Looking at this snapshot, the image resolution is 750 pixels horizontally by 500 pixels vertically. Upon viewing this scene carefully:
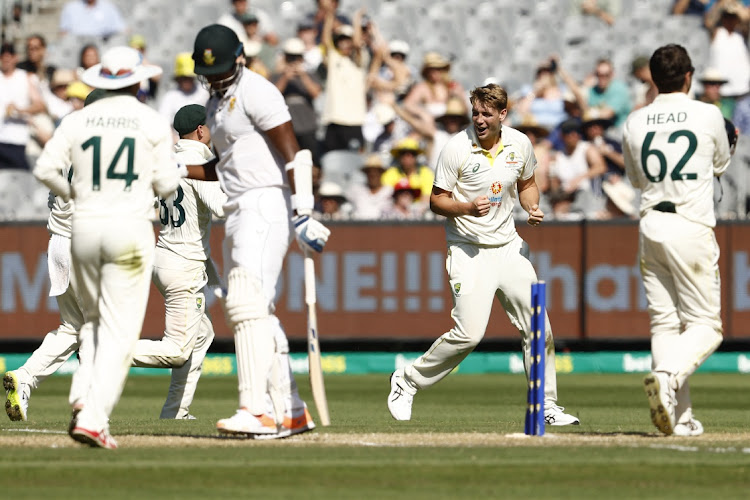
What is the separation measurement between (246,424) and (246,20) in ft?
40.1

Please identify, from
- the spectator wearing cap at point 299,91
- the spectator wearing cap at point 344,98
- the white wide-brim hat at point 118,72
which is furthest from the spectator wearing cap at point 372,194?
the white wide-brim hat at point 118,72

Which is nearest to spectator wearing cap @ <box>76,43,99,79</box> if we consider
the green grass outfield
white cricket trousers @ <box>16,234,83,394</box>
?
white cricket trousers @ <box>16,234,83,394</box>

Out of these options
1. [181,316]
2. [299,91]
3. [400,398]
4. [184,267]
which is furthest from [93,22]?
[400,398]

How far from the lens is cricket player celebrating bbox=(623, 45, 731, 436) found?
8.50 m

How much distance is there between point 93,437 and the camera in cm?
775

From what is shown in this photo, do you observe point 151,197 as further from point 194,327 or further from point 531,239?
point 531,239

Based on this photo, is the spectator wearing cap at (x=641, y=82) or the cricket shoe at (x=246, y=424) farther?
the spectator wearing cap at (x=641, y=82)

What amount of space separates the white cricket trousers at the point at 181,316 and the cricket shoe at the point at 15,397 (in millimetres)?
839

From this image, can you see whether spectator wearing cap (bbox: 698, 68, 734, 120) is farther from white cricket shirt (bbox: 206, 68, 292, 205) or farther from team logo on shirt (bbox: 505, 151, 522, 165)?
white cricket shirt (bbox: 206, 68, 292, 205)

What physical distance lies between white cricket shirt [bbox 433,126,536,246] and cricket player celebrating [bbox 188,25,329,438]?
76.0 inches

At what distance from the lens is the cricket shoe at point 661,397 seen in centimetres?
822

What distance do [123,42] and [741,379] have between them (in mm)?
9842

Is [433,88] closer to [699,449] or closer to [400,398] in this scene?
[400,398]

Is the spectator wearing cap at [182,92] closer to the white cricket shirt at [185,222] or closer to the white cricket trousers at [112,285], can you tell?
the white cricket shirt at [185,222]
